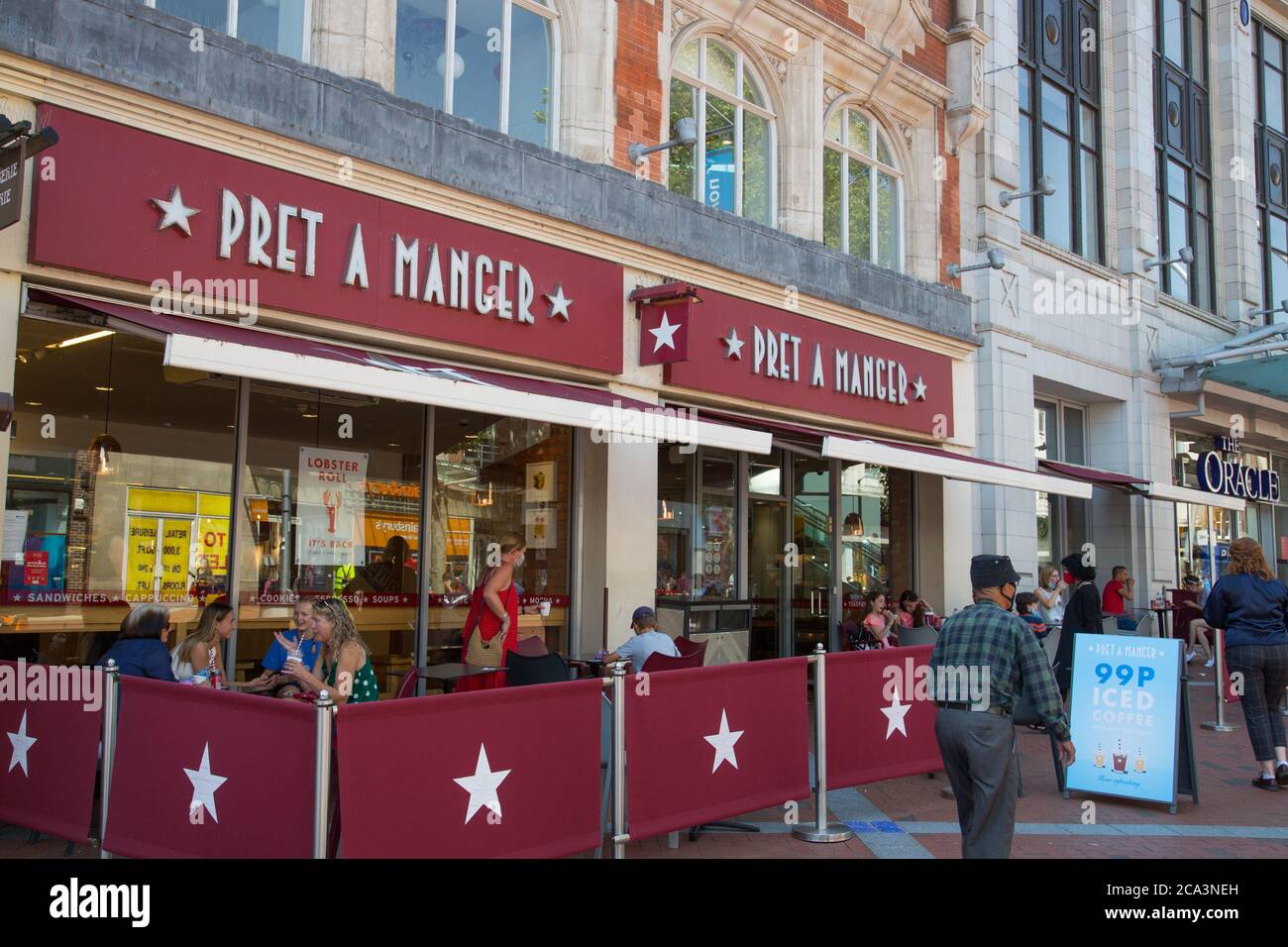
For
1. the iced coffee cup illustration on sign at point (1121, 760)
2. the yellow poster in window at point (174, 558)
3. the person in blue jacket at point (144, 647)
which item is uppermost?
the yellow poster in window at point (174, 558)

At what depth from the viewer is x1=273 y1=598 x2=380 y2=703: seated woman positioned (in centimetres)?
689

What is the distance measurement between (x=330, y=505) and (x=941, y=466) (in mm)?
6246

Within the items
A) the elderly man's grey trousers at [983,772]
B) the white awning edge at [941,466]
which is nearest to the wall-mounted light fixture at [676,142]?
the white awning edge at [941,466]

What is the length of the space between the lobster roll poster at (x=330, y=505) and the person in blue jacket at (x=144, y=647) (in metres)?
2.47

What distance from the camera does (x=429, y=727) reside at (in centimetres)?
480

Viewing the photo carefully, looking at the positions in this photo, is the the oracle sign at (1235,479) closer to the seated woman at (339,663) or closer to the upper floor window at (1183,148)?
the upper floor window at (1183,148)

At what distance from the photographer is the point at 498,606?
28.8 feet

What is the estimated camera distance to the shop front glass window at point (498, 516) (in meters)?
10.3

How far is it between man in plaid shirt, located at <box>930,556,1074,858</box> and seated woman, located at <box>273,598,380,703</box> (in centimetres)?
341

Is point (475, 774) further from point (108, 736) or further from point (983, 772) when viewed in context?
point (983, 772)

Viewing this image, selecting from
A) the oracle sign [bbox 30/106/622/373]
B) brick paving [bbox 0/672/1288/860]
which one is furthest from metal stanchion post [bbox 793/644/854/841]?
the oracle sign [bbox 30/106/622/373]

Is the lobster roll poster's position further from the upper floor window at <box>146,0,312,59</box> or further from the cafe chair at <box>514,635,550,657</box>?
the upper floor window at <box>146,0,312,59</box>
